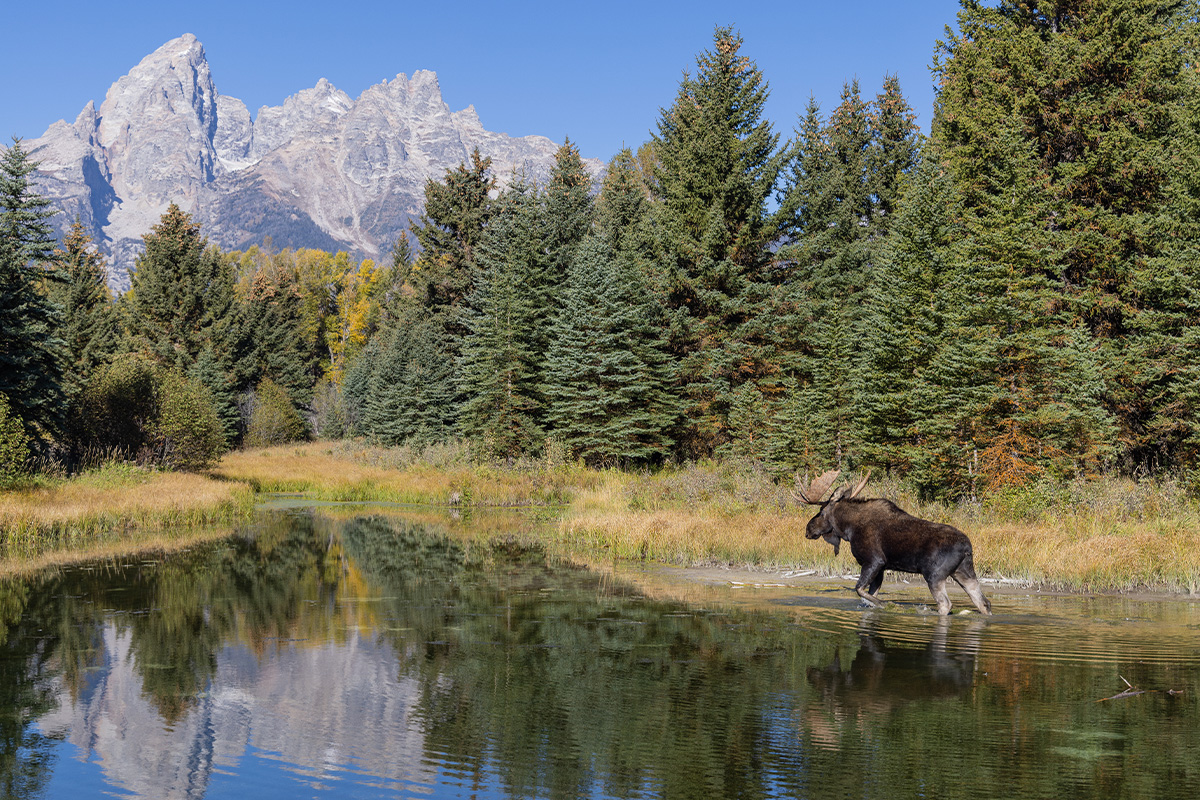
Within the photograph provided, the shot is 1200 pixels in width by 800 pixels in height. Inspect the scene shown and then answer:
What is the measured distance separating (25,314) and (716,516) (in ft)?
79.5

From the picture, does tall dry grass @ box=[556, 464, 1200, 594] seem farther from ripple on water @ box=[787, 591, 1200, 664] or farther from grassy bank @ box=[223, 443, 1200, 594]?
ripple on water @ box=[787, 591, 1200, 664]

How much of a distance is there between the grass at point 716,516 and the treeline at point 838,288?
8.45 ft

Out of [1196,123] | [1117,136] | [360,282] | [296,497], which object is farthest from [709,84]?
[360,282]

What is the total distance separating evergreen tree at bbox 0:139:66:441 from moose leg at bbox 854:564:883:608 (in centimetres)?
2648

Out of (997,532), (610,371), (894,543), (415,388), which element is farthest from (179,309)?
(894,543)

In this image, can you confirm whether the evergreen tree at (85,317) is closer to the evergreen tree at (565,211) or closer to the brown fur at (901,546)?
the evergreen tree at (565,211)

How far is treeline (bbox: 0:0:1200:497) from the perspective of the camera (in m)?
25.1

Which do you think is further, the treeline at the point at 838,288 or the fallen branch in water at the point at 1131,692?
the treeline at the point at 838,288

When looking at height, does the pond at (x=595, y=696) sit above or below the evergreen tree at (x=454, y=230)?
below

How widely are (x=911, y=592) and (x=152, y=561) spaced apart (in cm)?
1695

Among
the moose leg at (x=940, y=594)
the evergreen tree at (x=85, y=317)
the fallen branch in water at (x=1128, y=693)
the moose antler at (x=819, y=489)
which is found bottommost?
the fallen branch in water at (x=1128, y=693)

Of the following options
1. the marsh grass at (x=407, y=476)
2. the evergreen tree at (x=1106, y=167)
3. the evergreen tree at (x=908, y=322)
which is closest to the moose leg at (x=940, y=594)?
the evergreen tree at (x=908, y=322)

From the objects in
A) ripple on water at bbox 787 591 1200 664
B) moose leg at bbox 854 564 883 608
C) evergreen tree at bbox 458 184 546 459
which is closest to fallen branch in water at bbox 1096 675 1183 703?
ripple on water at bbox 787 591 1200 664

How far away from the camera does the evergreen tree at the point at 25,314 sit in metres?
29.9
